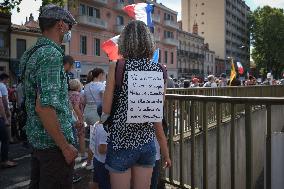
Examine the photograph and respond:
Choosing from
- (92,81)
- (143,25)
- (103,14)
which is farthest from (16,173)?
(103,14)

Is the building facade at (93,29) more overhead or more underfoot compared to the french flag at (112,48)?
more overhead

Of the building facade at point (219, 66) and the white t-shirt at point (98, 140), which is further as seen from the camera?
the building facade at point (219, 66)

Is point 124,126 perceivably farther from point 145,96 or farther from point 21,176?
point 21,176

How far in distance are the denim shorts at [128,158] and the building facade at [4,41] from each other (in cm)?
3446

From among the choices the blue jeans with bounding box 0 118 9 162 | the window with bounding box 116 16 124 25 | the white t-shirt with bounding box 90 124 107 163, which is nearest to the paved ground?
the blue jeans with bounding box 0 118 9 162

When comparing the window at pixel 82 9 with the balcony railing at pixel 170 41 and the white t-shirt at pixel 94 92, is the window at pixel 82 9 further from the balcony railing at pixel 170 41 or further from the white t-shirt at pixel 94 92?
the white t-shirt at pixel 94 92

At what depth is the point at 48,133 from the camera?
269 cm

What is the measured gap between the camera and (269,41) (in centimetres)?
8075

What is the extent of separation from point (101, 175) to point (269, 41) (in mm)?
82140

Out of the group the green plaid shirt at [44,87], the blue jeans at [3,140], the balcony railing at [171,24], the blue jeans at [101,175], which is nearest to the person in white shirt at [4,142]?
the blue jeans at [3,140]

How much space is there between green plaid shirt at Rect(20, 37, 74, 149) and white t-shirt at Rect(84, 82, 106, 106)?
3907 mm

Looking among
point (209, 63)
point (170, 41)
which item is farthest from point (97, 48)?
point (209, 63)

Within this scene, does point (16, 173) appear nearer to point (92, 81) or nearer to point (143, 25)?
point (92, 81)

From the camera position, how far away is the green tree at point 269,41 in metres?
80.8
